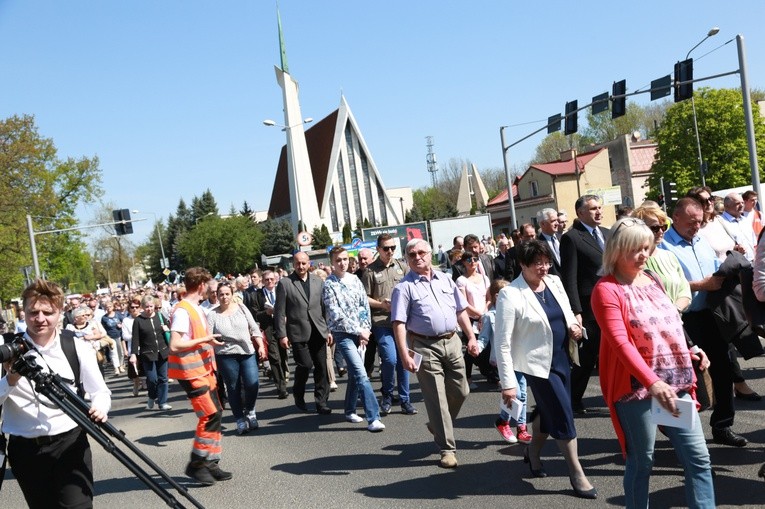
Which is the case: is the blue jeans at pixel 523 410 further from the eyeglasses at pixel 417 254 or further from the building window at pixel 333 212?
the building window at pixel 333 212

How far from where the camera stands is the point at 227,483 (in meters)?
7.00

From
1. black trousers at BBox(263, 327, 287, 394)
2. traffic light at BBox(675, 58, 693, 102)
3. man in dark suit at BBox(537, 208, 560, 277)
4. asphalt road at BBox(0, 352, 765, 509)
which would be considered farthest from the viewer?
traffic light at BBox(675, 58, 693, 102)

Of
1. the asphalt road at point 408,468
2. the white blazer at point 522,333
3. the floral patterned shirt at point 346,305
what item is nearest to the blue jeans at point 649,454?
the asphalt road at point 408,468

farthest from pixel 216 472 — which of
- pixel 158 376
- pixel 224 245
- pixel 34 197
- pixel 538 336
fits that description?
pixel 224 245

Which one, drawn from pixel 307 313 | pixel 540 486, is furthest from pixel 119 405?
pixel 540 486

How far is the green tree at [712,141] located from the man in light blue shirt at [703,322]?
55034 millimetres

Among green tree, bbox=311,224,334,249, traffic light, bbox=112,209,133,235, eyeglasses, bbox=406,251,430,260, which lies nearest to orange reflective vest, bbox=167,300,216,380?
eyeglasses, bbox=406,251,430,260

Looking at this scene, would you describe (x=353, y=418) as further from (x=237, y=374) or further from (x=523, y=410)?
(x=523, y=410)

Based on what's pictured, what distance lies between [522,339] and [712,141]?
58499 millimetres

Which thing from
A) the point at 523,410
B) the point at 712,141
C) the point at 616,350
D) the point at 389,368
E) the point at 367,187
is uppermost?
the point at 367,187

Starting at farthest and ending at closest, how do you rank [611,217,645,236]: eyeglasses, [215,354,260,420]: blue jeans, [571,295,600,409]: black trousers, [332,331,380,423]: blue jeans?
[215,354,260,420]: blue jeans → [332,331,380,423]: blue jeans → [571,295,600,409]: black trousers → [611,217,645,236]: eyeglasses

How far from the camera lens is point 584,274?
25.7 feet

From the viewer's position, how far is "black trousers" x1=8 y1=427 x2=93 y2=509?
428 centimetres

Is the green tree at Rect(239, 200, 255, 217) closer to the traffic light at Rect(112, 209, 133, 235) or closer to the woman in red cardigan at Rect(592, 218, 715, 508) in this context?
the traffic light at Rect(112, 209, 133, 235)
